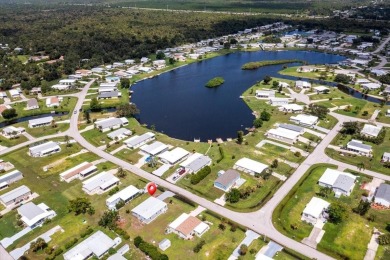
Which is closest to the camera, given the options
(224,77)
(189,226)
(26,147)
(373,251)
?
(373,251)

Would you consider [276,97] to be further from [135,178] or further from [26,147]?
[26,147]

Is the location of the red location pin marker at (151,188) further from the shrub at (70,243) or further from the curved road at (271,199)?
the shrub at (70,243)

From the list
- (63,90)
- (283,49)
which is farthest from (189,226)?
(283,49)

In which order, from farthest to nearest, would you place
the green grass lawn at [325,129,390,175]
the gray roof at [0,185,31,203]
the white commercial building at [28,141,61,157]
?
the white commercial building at [28,141,61,157] < the green grass lawn at [325,129,390,175] < the gray roof at [0,185,31,203]

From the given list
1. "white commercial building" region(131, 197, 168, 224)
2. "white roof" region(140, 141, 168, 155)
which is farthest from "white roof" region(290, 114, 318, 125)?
"white commercial building" region(131, 197, 168, 224)

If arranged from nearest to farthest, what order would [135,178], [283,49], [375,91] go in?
[135,178] → [375,91] → [283,49]

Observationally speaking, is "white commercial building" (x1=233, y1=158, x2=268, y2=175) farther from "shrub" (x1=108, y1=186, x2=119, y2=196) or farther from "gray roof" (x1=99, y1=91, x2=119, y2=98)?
"gray roof" (x1=99, y1=91, x2=119, y2=98)
